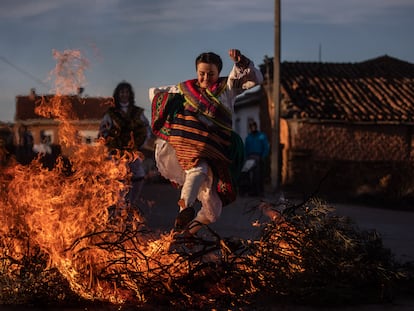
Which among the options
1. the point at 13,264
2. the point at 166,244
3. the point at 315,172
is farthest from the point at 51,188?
the point at 315,172

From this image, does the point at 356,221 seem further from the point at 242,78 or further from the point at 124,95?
the point at 242,78

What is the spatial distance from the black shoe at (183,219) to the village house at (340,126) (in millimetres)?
14000

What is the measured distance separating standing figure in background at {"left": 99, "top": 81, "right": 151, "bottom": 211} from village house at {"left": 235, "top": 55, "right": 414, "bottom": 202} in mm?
11694

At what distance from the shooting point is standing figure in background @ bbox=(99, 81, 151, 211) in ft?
28.6

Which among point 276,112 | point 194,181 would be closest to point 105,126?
point 194,181

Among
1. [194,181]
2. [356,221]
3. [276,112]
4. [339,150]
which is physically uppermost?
[276,112]

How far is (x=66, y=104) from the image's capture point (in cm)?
666

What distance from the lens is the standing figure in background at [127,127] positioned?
28.6 feet

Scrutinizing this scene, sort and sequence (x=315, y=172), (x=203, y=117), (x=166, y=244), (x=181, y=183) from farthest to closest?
1. (x=315, y=172)
2. (x=181, y=183)
3. (x=203, y=117)
4. (x=166, y=244)

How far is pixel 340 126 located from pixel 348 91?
3078mm

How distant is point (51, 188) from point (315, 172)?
18066 millimetres

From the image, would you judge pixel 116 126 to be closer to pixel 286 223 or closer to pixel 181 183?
pixel 181 183

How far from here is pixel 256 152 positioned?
19406mm

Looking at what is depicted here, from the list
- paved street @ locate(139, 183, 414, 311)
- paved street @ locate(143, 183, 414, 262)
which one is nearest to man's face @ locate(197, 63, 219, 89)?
paved street @ locate(139, 183, 414, 311)
